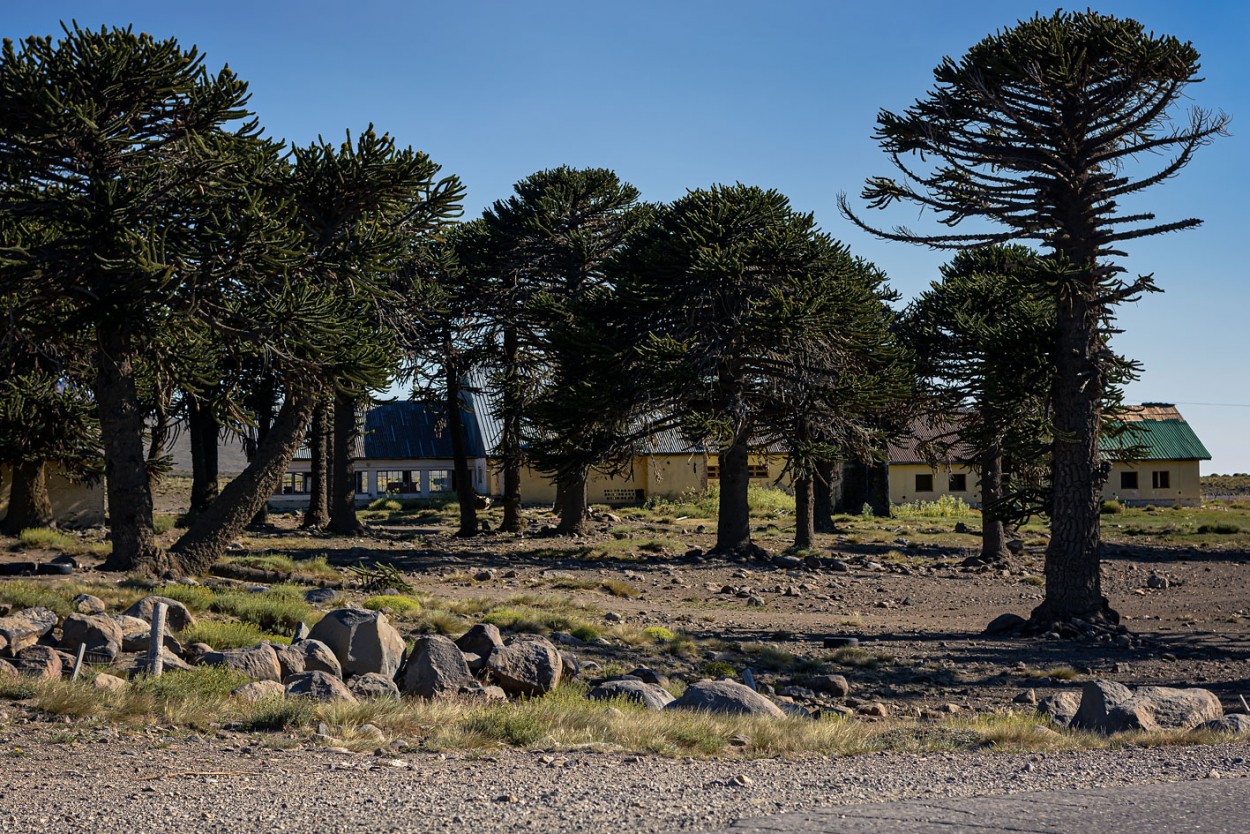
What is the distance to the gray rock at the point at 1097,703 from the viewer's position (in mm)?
8484

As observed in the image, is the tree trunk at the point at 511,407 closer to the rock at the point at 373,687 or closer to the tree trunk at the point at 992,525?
the tree trunk at the point at 992,525

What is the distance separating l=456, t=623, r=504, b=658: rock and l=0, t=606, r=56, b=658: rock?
12.2ft

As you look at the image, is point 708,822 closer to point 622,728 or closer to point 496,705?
point 622,728

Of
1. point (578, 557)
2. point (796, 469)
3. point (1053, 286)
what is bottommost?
point (578, 557)

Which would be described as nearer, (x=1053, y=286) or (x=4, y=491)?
(x=1053, y=286)

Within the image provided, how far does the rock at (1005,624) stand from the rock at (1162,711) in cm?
626

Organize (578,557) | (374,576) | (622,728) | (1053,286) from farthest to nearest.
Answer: (578,557)
(374,576)
(1053,286)
(622,728)

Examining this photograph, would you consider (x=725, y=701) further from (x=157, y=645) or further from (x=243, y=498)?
(x=243, y=498)

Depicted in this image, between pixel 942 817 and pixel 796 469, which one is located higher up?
pixel 796 469

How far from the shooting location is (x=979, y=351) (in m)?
20.8

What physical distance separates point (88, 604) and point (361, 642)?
3844 mm

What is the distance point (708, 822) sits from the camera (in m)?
5.20

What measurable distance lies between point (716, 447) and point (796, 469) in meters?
1.70

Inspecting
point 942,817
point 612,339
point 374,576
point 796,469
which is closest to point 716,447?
point 796,469
